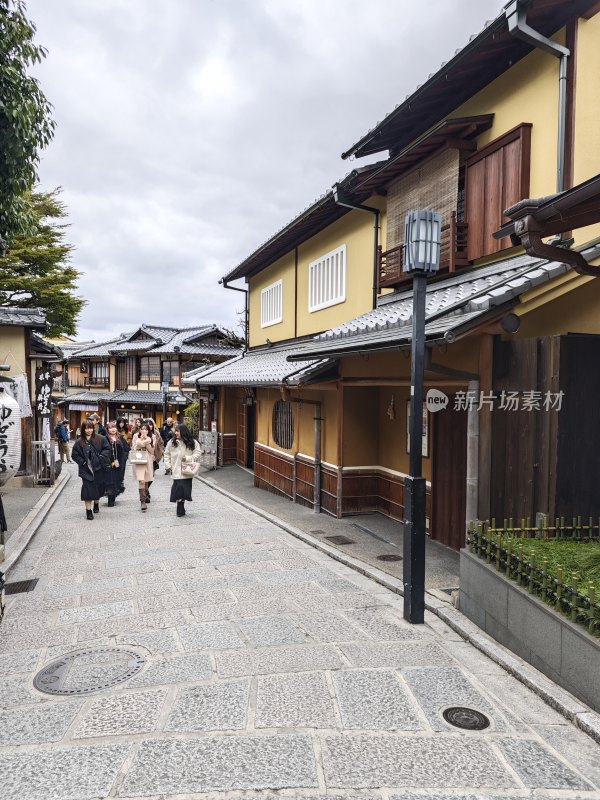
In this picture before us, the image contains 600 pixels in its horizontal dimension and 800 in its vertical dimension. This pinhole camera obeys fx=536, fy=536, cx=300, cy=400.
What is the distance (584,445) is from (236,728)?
494 centimetres

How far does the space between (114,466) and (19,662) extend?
328 inches

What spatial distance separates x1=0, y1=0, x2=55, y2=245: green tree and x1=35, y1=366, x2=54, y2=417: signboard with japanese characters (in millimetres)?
9816

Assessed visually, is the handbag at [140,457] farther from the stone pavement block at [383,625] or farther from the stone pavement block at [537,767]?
the stone pavement block at [537,767]

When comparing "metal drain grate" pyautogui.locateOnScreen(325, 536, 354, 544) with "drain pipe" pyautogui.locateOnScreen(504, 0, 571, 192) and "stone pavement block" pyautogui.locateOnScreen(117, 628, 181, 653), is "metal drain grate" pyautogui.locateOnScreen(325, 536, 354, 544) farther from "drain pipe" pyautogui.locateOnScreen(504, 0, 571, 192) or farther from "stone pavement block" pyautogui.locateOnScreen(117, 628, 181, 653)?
"drain pipe" pyautogui.locateOnScreen(504, 0, 571, 192)

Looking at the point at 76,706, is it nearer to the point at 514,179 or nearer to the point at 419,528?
the point at 419,528

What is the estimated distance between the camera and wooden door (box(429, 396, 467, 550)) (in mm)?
9031

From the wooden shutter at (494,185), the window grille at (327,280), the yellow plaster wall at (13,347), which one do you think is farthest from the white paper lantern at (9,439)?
the yellow plaster wall at (13,347)

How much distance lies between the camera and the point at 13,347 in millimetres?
16500

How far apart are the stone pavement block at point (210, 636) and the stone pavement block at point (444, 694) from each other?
184cm

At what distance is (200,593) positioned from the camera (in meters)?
7.21

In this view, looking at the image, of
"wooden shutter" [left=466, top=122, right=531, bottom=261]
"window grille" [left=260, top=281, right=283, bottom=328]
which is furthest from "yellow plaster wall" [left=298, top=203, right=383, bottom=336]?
"wooden shutter" [left=466, top=122, right=531, bottom=261]

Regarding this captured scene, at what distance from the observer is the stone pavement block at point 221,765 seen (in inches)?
138

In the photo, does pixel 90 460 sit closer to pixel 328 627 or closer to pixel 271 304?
pixel 328 627

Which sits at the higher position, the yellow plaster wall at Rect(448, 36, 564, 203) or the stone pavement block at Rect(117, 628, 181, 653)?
the yellow plaster wall at Rect(448, 36, 564, 203)
